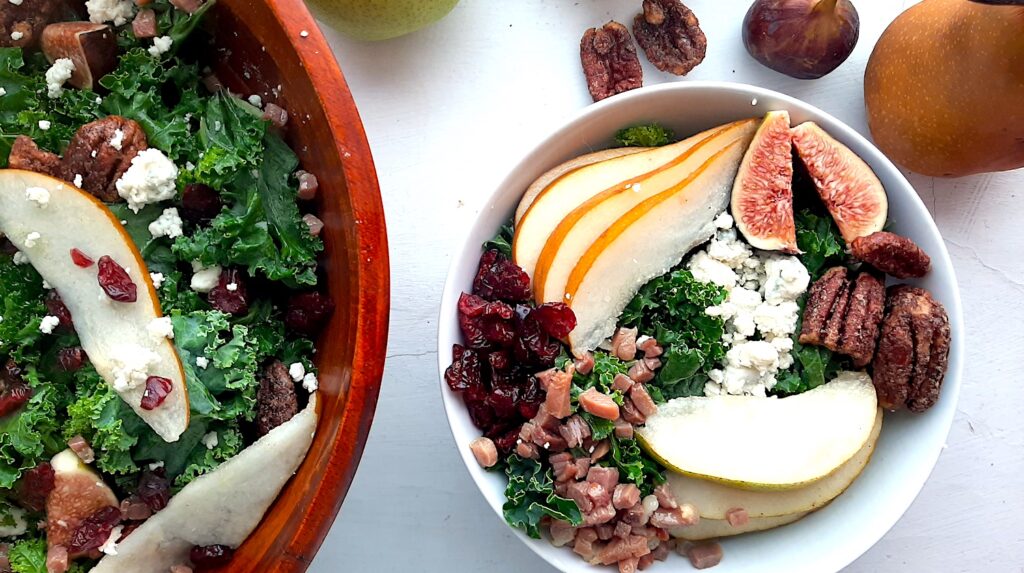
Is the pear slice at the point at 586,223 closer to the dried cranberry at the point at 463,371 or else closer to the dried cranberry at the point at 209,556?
the dried cranberry at the point at 463,371

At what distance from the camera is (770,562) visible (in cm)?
183

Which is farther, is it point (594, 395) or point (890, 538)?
point (890, 538)

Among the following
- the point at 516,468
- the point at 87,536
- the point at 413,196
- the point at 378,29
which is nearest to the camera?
the point at 87,536

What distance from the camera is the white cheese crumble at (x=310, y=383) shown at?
5.54ft

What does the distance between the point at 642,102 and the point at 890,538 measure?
49.1 inches

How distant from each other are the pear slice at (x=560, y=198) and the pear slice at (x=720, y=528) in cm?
65

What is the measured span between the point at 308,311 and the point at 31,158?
2.00 feet

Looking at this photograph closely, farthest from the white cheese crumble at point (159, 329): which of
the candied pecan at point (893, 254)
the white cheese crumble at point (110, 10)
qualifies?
the candied pecan at point (893, 254)

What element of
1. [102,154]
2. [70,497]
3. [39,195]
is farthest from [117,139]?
[70,497]

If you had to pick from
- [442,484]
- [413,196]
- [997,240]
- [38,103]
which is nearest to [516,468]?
[442,484]

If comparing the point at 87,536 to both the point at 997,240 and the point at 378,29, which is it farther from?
the point at 997,240

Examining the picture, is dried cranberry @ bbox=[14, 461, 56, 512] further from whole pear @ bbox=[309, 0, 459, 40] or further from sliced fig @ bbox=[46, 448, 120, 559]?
whole pear @ bbox=[309, 0, 459, 40]

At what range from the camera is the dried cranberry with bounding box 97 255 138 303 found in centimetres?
157

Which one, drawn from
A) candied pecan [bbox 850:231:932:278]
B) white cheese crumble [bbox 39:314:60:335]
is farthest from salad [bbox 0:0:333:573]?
candied pecan [bbox 850:231:932:278]
